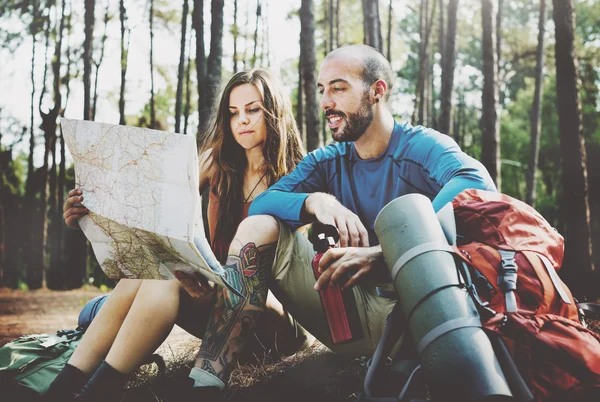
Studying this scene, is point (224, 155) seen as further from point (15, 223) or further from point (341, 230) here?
point (15, 223)

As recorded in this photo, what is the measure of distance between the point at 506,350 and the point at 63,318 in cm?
819

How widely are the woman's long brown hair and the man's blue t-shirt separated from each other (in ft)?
1.47

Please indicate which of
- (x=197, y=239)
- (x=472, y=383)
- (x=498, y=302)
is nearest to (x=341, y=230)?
(x=197, y=239)

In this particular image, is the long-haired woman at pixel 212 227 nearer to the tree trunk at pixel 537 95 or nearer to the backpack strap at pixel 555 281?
the backpack strap at pixel 555 281

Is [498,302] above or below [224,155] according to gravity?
below

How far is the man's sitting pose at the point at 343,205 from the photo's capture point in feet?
7.25

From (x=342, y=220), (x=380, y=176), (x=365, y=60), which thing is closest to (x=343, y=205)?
(x=380, y=176)

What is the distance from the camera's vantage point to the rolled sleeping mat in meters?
1.50

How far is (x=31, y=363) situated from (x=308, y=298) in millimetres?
A: 1369

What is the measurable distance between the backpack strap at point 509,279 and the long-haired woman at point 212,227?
1201 mm

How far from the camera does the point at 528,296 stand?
1651 mm

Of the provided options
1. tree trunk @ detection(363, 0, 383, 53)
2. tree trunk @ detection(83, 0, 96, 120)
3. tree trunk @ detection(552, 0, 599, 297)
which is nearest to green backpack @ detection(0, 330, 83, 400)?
tree trunk @ detection(552, 0, 599, 297)

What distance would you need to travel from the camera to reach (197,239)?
2070 mm

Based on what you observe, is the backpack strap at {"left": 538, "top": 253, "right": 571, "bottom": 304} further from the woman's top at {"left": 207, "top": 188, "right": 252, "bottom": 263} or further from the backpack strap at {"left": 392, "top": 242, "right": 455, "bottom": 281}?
the woman's top at {"left": 207, "top": 188, "right": 252, "bottom": 263}
